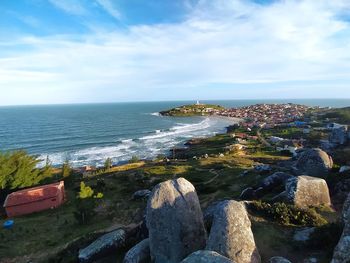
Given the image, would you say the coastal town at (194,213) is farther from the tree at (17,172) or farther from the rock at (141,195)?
the tree at (17,172)

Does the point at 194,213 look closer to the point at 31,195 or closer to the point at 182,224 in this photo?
the point at 182,224

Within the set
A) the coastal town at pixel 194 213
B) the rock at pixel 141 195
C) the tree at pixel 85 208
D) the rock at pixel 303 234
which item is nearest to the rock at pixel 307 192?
the coastal town at pixel 194 213

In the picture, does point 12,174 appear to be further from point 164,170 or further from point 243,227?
point 243,227

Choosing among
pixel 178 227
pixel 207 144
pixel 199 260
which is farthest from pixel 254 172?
pixel 207 144

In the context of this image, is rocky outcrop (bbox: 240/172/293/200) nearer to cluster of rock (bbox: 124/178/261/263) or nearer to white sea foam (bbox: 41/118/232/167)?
cluster of rock (bbox: 124/178/261/263)

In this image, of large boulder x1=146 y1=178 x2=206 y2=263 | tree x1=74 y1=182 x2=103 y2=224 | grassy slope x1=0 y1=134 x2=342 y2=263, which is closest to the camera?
large boulder x1=146 y1=178 x2=206 y2=263

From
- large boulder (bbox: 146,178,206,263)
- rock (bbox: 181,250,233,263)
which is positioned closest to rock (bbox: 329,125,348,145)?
large boulder (bbox: 146,178,206,263)
